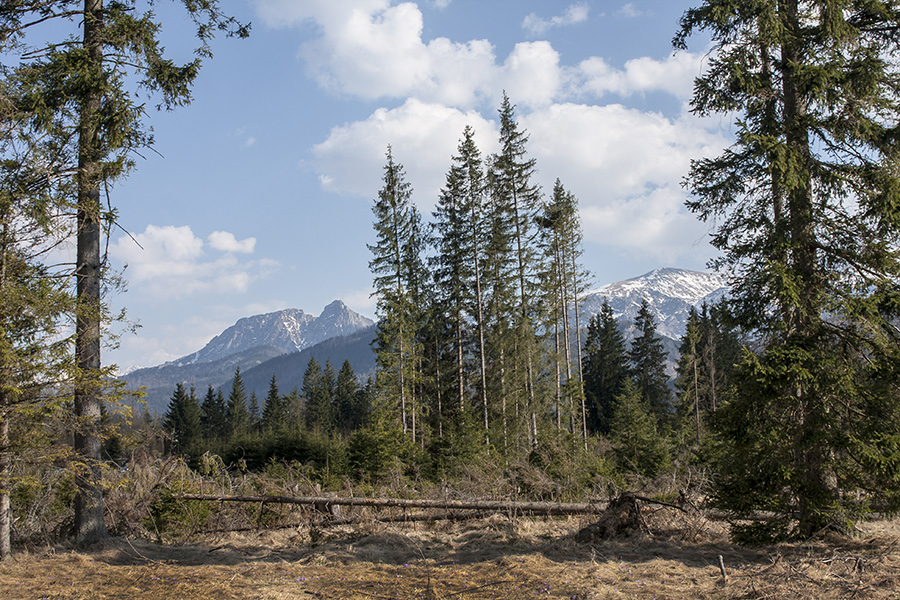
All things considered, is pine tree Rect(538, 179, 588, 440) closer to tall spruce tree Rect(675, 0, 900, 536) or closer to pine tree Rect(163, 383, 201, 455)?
tall spruce tree Rect(675, 0, 900, 536)

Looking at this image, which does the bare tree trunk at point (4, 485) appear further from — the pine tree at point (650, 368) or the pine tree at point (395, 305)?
the pine tree at point (650, 368)

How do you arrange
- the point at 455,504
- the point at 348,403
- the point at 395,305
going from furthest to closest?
the point at 348,403
the point at 395,305
the point at 455,504

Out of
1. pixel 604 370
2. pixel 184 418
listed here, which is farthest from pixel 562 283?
pixel 184 418

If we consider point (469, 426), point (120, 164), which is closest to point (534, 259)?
point (469, 426)

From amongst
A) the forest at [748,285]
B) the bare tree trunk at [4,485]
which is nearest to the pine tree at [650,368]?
the forest at [748,285]

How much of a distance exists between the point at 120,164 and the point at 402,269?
20384 millimetres

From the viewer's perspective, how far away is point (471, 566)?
23.6 feet

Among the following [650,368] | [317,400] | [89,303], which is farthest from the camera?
[317,400]

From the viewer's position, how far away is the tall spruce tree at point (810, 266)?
275 inches

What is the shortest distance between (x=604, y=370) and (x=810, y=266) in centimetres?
4604

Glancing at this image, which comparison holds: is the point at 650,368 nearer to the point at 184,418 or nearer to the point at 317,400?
the point at 317,400

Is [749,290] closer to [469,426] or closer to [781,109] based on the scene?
[781,109]

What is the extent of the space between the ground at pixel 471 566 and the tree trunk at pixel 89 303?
72 cm

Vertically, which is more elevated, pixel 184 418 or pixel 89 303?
pixel 89 303
